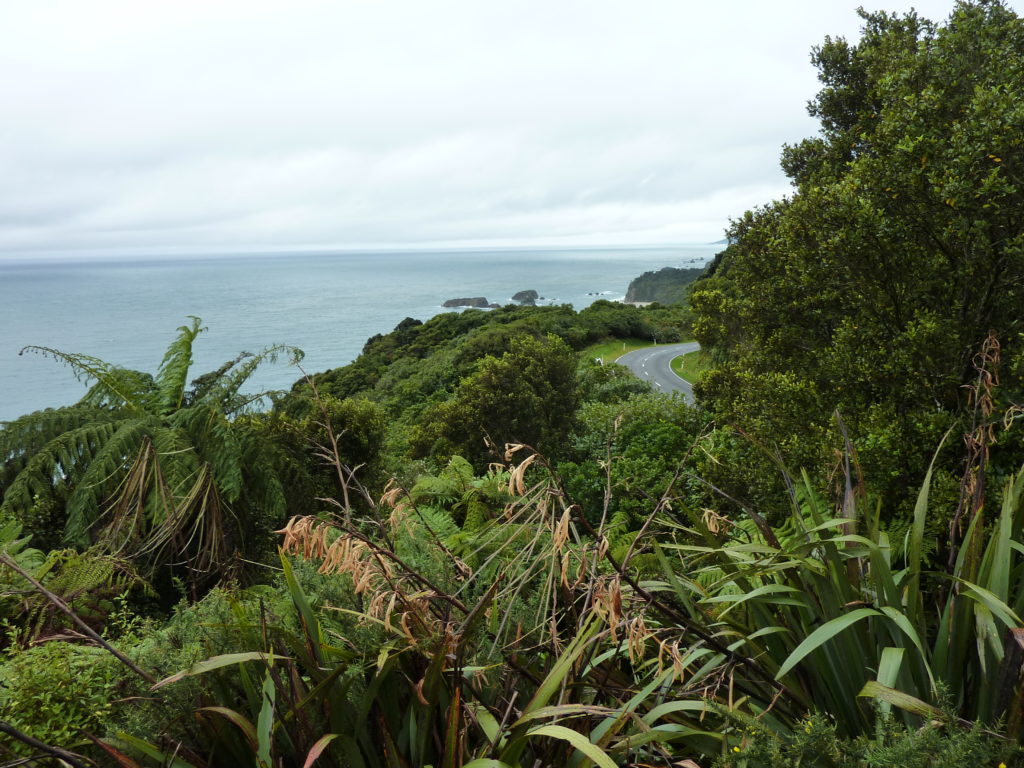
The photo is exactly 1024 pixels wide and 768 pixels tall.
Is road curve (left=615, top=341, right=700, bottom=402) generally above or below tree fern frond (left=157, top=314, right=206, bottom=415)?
below

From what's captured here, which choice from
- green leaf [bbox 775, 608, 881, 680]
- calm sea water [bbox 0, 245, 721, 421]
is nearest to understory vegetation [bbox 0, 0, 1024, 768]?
green leaf [bbox 775, 608, 881, 680]

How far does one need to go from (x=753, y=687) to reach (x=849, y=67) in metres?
7.76

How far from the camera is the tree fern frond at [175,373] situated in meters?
5.98

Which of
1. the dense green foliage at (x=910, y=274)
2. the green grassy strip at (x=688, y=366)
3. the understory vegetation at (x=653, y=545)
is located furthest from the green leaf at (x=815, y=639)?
the green grassy strip at (x=688, y=366)

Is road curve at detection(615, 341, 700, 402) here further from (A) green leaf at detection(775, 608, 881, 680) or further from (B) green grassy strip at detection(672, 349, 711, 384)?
(A) green leaf at detection(775, 608, 881, 680)

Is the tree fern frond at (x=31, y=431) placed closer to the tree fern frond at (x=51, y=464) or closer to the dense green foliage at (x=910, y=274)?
the tree fern frond at (x=51, y=464)

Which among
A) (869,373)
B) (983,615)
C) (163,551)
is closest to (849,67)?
(869,373)

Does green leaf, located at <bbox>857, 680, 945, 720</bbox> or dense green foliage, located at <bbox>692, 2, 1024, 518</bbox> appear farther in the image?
dense green foliage, located at <bbox>692, 2, 1024, 518</bbox>

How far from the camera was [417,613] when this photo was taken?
1564mm

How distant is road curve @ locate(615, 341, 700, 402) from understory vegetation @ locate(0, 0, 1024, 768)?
13.7m

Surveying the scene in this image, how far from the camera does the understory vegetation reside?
4.97 ft

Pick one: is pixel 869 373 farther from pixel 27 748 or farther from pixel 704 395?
pixel 704 395

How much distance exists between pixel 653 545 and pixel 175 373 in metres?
5.74

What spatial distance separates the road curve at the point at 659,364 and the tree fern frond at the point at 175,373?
16.7 metres
